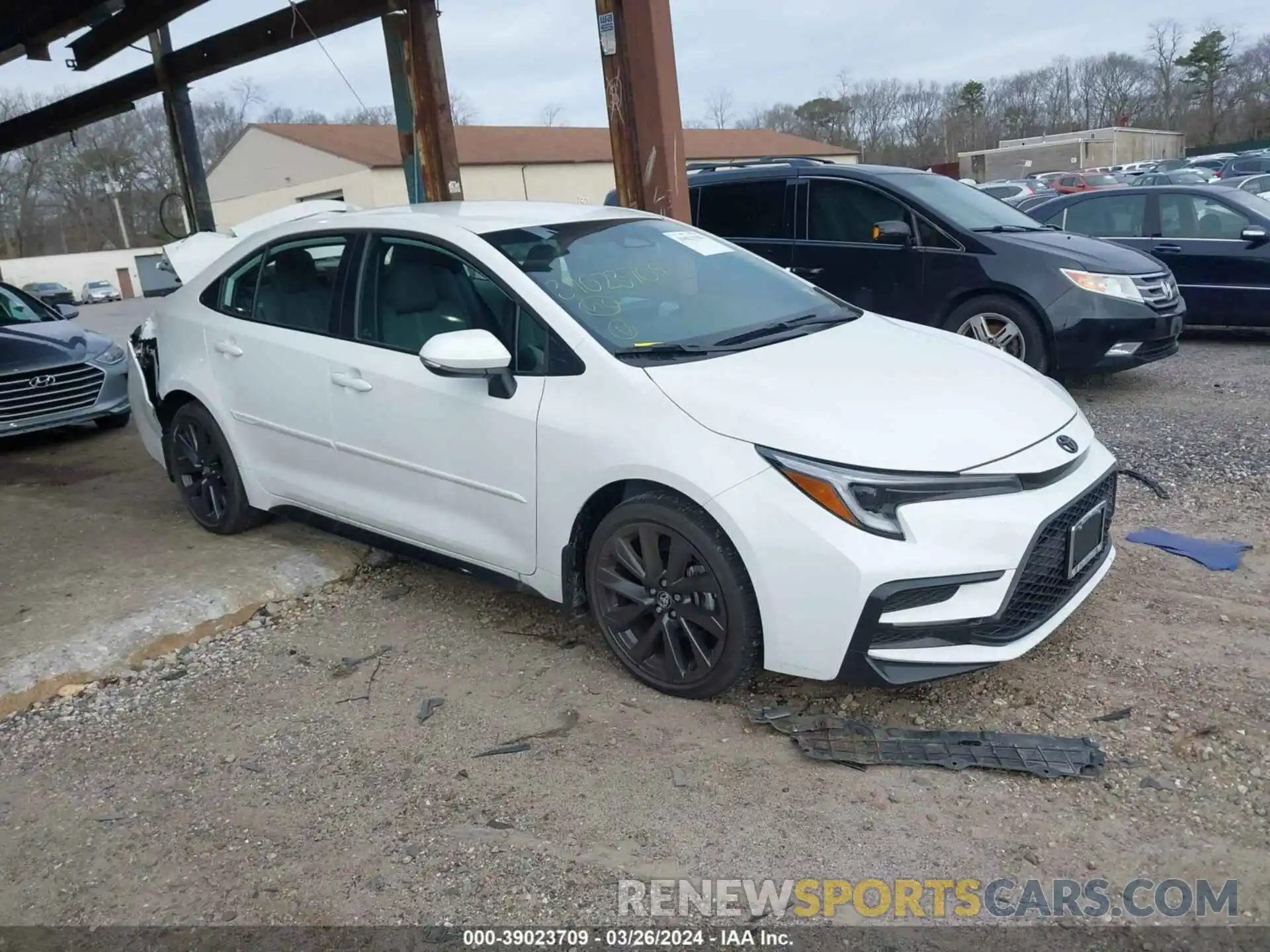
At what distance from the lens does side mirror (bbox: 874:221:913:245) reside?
7.27 metres

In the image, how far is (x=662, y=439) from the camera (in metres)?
3.19

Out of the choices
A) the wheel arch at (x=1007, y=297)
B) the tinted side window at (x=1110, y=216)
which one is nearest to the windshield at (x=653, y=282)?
the wheel arch at (x=1007, y=297)

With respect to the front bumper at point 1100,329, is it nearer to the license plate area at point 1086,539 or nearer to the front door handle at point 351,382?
the license plate area at point 1086,539

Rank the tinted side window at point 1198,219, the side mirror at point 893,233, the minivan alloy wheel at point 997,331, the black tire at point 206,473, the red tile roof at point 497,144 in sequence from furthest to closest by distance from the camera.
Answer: the red tile roof at point 497,144
the tinted side window at point 1198,219
the side mirror at point 893,233
the minivan alloy wheel at point 997,331
the black tire at point 206,473

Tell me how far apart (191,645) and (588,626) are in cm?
167

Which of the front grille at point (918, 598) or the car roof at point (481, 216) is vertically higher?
the car roof at point (481, 216)

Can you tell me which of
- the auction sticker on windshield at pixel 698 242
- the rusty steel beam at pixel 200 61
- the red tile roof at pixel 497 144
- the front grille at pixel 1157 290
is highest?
the red tile roof at pixel 497 144

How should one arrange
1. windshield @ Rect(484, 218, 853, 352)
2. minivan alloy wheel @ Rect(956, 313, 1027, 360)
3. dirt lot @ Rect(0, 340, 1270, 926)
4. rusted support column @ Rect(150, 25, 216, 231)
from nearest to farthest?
dirt lot @ Rect(0, 340, 1270, 926), windshield @ Rect(484, 218, 853, 352), minivan alloy wheel @ Rect(956, 313, 1027, 360), rusted support column @ Rect(150, 25, 216, 231)

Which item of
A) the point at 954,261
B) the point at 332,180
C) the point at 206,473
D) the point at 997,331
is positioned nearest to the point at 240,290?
the point at 206,473

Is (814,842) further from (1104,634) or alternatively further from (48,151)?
(48,151)

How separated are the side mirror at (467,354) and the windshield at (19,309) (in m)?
6.91

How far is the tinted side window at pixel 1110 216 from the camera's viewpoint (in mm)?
9219

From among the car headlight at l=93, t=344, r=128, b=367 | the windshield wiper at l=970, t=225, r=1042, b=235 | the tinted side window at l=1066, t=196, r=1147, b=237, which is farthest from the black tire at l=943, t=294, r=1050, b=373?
the car headlight at l=93, t=344, r=128, b=367

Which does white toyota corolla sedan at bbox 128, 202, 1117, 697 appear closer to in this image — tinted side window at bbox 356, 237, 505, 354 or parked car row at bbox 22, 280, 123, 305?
tinted side window at bbox 356, 237, 505, 354
